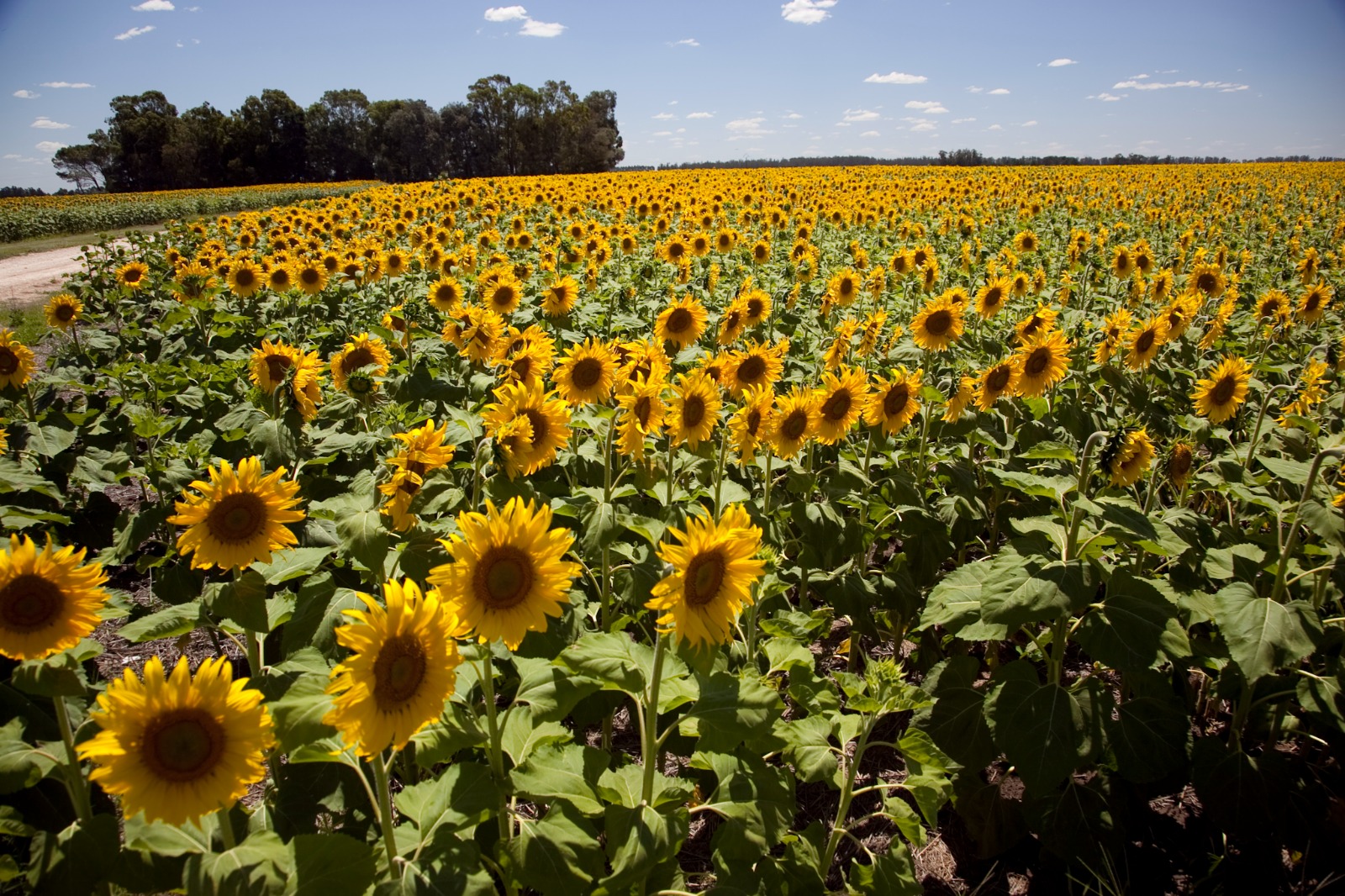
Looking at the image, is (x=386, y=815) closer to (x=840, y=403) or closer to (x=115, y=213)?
(x=840, y=403)

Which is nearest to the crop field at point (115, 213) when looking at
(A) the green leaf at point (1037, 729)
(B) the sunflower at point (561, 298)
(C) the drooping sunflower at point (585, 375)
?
(B) the sunflower at point (561, 298)

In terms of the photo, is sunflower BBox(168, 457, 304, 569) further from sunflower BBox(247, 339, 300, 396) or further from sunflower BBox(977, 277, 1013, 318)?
sunflower BBox(977, 277, 1013, 318)

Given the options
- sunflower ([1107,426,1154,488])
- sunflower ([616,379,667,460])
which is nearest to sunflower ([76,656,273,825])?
sunflower ([616,379,667,460])

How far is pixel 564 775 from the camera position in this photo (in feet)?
7.29

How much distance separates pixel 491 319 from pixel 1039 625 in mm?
3662

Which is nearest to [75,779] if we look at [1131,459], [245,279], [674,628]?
[674,628]

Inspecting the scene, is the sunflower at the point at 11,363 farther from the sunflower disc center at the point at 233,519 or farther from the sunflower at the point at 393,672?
the sunflower at the point at 393,672

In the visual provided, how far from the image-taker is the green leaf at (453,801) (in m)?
1.99

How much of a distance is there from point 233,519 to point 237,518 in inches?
0.5

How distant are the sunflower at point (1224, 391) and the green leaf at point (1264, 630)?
2184mm

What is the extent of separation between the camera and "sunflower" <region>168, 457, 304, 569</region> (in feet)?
7.14

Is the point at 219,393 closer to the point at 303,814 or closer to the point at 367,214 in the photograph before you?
the point at 303,814

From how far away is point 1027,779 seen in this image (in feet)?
8.29

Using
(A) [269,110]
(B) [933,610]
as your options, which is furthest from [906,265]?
(A) [269,110]
